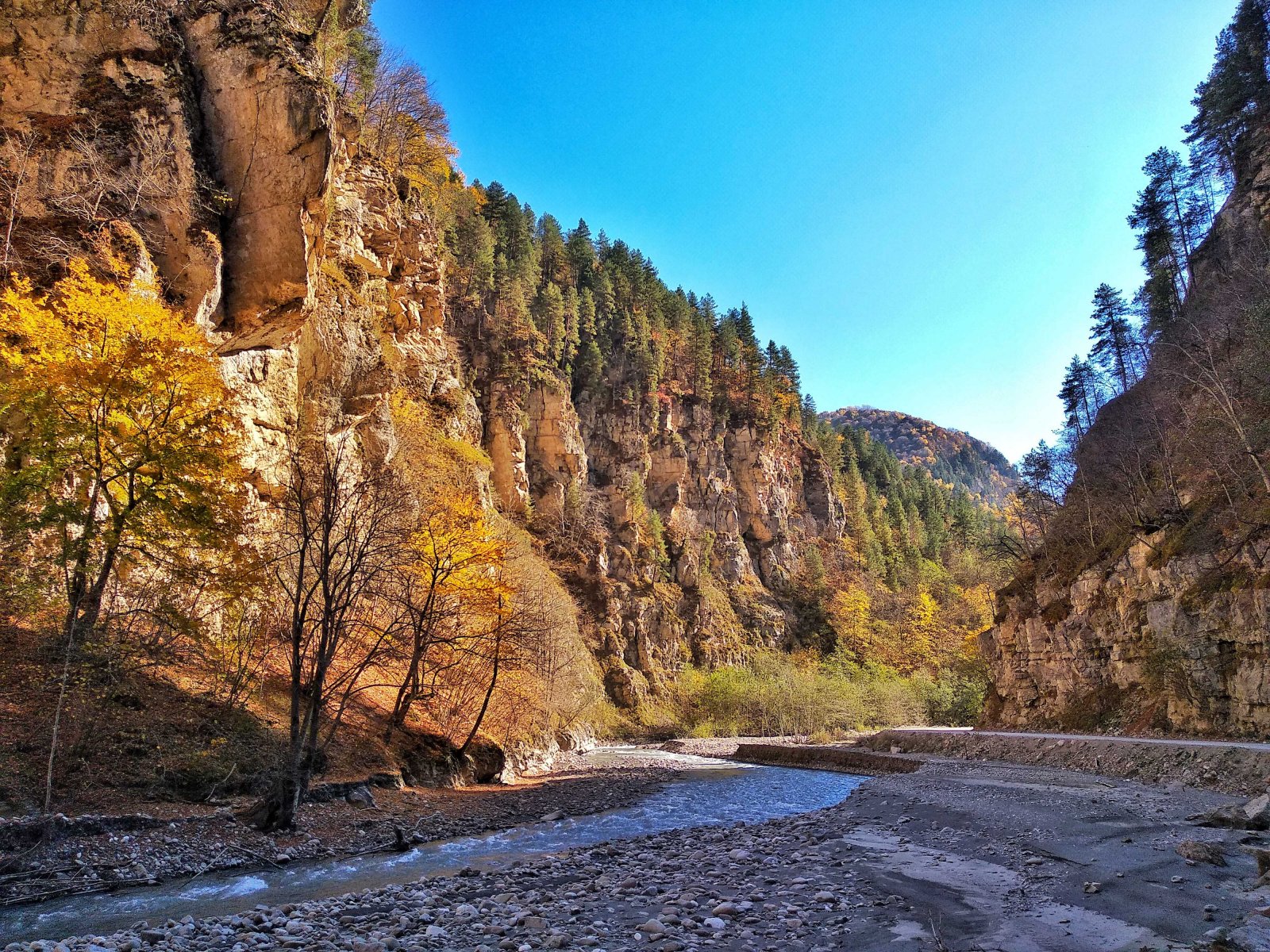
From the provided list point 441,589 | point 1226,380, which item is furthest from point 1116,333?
point 441,589

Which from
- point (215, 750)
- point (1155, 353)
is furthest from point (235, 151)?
point (1155, 353)

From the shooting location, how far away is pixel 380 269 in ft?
115

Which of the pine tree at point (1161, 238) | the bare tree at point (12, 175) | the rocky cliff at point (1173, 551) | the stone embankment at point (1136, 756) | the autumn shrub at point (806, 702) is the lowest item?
the autumn shrub at point (806, 702)

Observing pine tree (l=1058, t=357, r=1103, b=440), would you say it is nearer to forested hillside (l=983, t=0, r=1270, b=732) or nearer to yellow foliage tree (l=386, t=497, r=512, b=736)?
forested hillside (l=983, t=0, r=1270, b=732)

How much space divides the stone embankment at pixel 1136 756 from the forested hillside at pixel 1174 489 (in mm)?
3455

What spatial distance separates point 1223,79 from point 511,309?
6128 centimetres

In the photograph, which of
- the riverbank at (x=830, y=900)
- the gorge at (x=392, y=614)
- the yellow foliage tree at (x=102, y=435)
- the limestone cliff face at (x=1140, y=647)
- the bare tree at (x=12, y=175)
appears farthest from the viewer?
the limestone cliff face at (x=1140, y=647)

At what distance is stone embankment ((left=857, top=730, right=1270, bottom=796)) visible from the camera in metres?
14.9

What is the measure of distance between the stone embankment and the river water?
324 inches

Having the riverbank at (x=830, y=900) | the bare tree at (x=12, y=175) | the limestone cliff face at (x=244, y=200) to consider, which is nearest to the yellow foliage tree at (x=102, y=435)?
the bare tree at (x=12, y=175)

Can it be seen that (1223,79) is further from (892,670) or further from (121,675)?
(121,675)

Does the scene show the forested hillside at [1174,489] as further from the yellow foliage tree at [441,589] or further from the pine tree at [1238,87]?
the yellow foliage tree at [441,589]

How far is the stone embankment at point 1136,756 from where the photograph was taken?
14867mm

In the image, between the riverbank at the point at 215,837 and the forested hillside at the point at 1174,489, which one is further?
the forested hillside at the point at 1174,489
